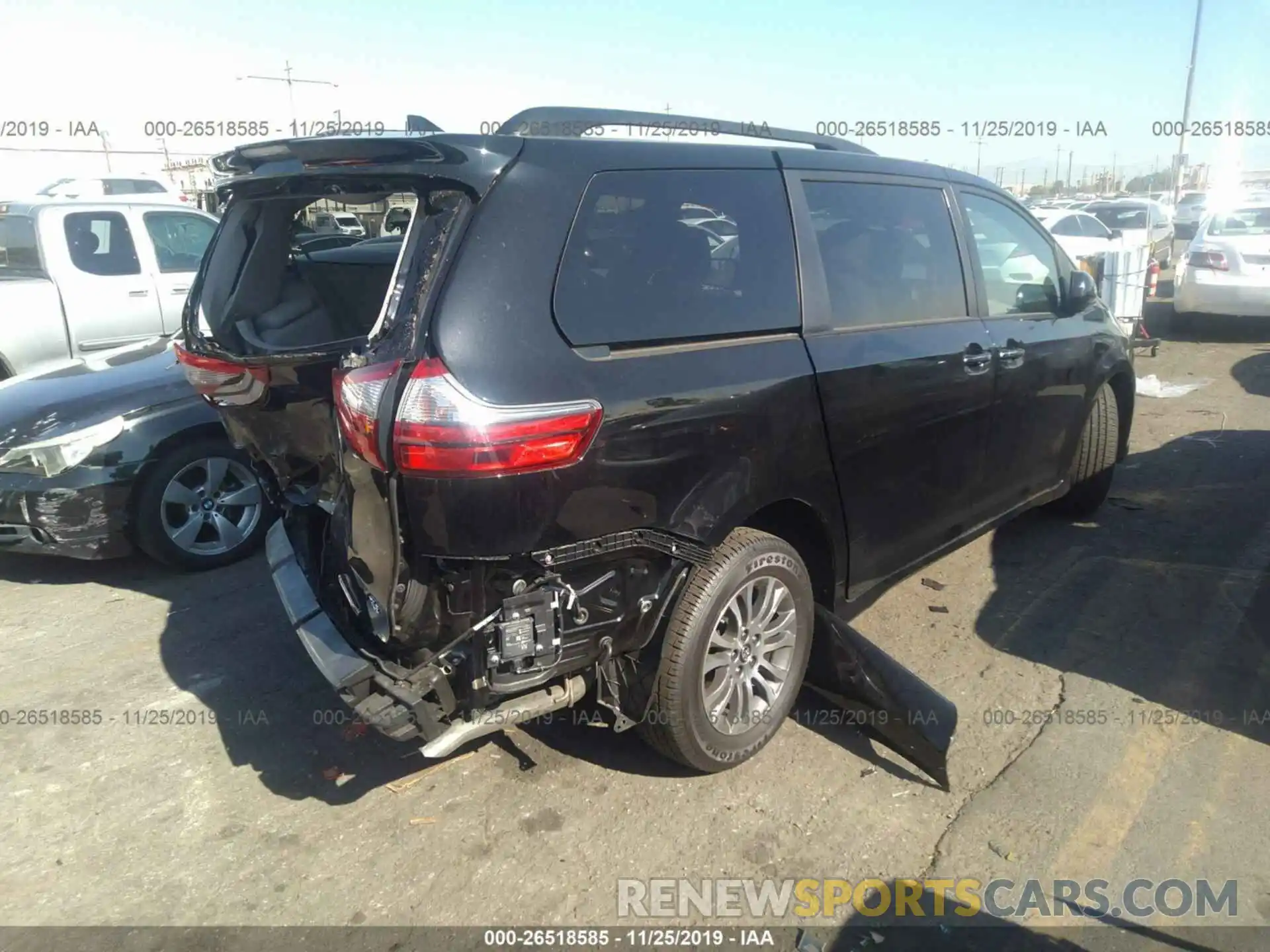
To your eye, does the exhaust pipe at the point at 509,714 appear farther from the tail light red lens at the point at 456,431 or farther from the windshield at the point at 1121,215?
the windshield at the point at 1121,215

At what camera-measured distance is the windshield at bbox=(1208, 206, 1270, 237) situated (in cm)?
1182

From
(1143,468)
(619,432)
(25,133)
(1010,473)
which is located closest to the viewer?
(619,432)

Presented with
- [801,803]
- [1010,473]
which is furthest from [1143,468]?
[801,803]

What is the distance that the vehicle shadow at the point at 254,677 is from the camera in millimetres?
3230

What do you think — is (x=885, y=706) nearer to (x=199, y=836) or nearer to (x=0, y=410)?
(x=199, y=836)

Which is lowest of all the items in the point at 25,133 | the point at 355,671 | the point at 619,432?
the point at 355,671

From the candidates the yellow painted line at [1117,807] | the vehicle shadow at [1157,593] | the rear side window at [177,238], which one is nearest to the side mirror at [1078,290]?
the vehicle shadow at [1157,593]

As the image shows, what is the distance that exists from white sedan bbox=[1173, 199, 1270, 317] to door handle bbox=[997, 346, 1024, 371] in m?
8.79

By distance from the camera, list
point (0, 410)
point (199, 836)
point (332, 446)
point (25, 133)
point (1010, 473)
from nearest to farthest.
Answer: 1. point (199, 836)
2. point (332, 446)
3. point (1010, 473)
4. point (0, 410)
5. point (25, 133)

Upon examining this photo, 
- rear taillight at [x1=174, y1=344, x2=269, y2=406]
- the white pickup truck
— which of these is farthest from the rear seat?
the white pickup truck

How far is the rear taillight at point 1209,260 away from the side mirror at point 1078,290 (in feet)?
26.3

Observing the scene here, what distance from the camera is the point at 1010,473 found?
14.2 feet

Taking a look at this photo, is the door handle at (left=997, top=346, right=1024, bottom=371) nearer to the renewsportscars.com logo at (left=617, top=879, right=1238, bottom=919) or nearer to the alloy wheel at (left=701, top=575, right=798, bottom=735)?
the alloy wheel at (left=701, top=575, right=798, bottom=735)

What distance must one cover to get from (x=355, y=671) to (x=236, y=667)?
5.21 feet
